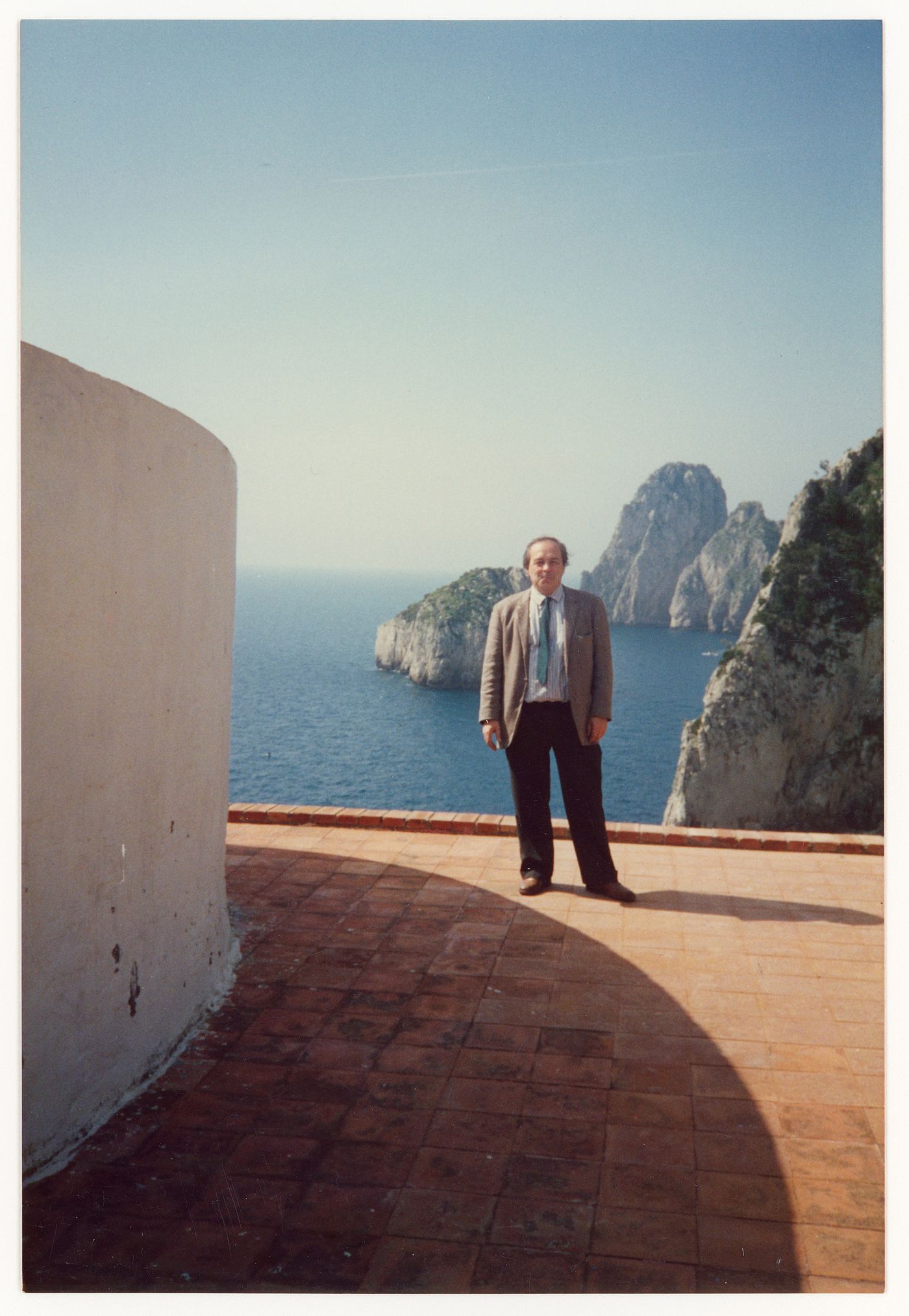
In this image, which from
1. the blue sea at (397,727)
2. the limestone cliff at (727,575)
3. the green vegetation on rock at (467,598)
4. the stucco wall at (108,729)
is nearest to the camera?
the stucco wall at (108,729)

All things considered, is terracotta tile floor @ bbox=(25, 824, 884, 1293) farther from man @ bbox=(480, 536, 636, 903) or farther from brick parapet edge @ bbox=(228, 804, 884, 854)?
brick parapet edge @ bbox=(228, 804, 884, 854)

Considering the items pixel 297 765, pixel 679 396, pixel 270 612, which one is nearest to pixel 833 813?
pixel 679 396

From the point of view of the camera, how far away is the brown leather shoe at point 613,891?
4.55 meters

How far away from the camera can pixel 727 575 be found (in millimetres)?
103375

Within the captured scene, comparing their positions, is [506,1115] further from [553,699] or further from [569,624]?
[569,624]

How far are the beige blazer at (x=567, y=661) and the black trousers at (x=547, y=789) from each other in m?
0.06

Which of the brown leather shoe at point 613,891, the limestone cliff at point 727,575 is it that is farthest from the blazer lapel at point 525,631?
the limestone cliff at point 727,575

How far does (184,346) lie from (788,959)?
541 cm

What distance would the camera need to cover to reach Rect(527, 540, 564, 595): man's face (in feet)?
14.4

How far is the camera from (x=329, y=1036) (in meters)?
3.18

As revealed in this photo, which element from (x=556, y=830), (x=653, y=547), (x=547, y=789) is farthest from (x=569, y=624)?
(x=653, y=547)

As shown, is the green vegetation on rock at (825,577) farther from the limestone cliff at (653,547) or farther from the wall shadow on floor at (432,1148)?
the limestone cliff at (653,547)

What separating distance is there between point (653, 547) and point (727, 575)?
10.0m

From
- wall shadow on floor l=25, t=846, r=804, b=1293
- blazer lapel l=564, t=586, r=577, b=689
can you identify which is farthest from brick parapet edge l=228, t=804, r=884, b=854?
wall shadow on floor l=25, t=846, r=804, b=1293
